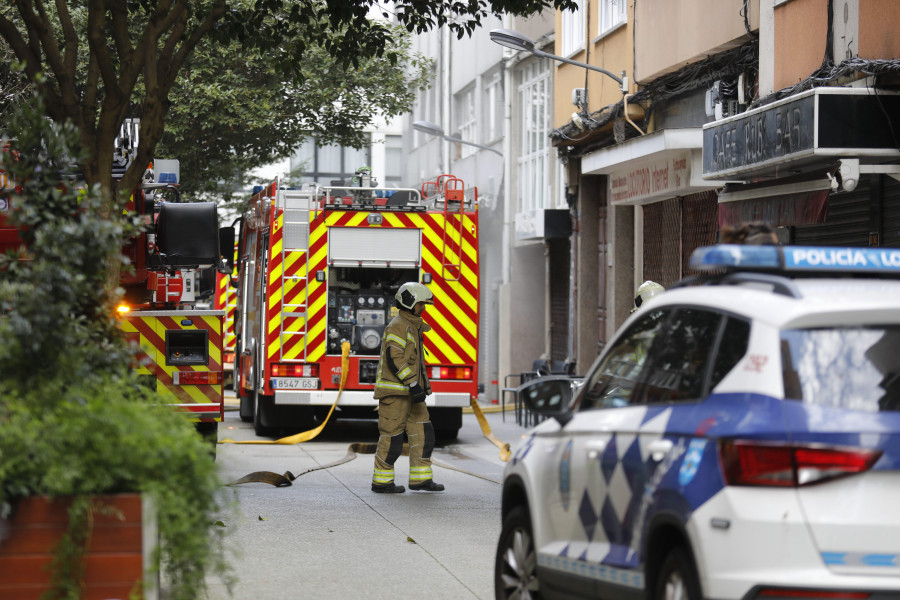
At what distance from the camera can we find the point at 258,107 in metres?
25.4

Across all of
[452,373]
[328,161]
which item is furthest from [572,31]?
[328,161]

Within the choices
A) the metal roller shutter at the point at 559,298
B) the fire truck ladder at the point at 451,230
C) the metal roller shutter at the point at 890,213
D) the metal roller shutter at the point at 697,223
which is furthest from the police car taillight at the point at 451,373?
the metal roller shutter at the point at 559,298

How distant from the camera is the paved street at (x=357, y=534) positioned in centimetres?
773

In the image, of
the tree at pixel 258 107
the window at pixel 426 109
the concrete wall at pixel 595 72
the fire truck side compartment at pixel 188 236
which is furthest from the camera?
the window at pixel 426 109

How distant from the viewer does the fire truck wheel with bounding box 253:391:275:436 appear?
1797cm

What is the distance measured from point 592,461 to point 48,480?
6.49ft

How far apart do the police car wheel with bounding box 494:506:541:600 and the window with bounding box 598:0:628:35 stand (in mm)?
14718

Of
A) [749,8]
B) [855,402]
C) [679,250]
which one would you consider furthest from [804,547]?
[679,250]

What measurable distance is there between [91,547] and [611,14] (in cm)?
1744

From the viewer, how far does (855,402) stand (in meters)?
4.37

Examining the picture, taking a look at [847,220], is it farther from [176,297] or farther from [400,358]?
[176,297]

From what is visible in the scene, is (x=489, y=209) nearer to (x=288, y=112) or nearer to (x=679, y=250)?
(x=288, y=112)

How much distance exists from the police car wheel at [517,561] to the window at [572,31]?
17.0 metres

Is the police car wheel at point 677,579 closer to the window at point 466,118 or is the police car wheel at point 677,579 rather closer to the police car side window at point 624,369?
the police car side window at point 624,369
